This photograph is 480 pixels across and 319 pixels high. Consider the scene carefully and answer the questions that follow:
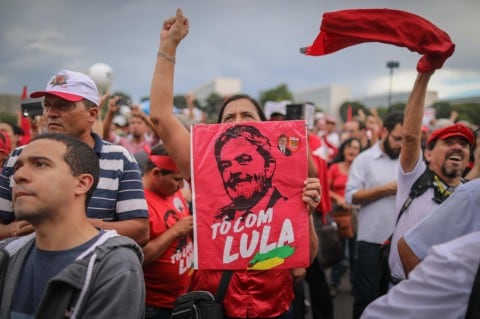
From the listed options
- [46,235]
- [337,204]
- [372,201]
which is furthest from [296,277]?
[337,204]

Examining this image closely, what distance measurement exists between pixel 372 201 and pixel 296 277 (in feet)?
5.86

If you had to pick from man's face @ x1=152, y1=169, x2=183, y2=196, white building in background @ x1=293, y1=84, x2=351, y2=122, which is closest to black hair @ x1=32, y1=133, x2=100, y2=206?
man's face @ x1=152, y1=169, x2=183, y2=196

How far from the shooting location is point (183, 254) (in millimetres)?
2857

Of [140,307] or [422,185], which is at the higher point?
[422,185]

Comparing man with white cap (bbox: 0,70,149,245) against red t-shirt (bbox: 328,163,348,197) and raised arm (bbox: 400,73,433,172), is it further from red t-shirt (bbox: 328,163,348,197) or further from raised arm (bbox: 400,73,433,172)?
red t-shirt (bbox: 328,163,348,197)

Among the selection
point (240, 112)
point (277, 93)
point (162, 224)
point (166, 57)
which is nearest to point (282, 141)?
point (240, 112)

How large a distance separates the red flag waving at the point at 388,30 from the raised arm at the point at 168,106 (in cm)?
80

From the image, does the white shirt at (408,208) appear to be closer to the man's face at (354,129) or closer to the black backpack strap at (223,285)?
the black backpack strap at (223,285)

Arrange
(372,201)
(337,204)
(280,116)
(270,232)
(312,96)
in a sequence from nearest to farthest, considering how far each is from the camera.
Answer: (270,232), (372,201), (280,116), (337,204), (312,96)

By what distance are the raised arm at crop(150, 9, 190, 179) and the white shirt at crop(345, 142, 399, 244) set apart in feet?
7.82

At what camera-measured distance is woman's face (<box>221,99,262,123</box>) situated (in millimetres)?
2398

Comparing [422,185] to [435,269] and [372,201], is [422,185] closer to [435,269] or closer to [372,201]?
[372,201]

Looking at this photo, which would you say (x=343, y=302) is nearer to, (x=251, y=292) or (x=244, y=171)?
(x=251, y=292)

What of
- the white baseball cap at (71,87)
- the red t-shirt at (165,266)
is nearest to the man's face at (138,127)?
the red t-shirt at (165,266)
